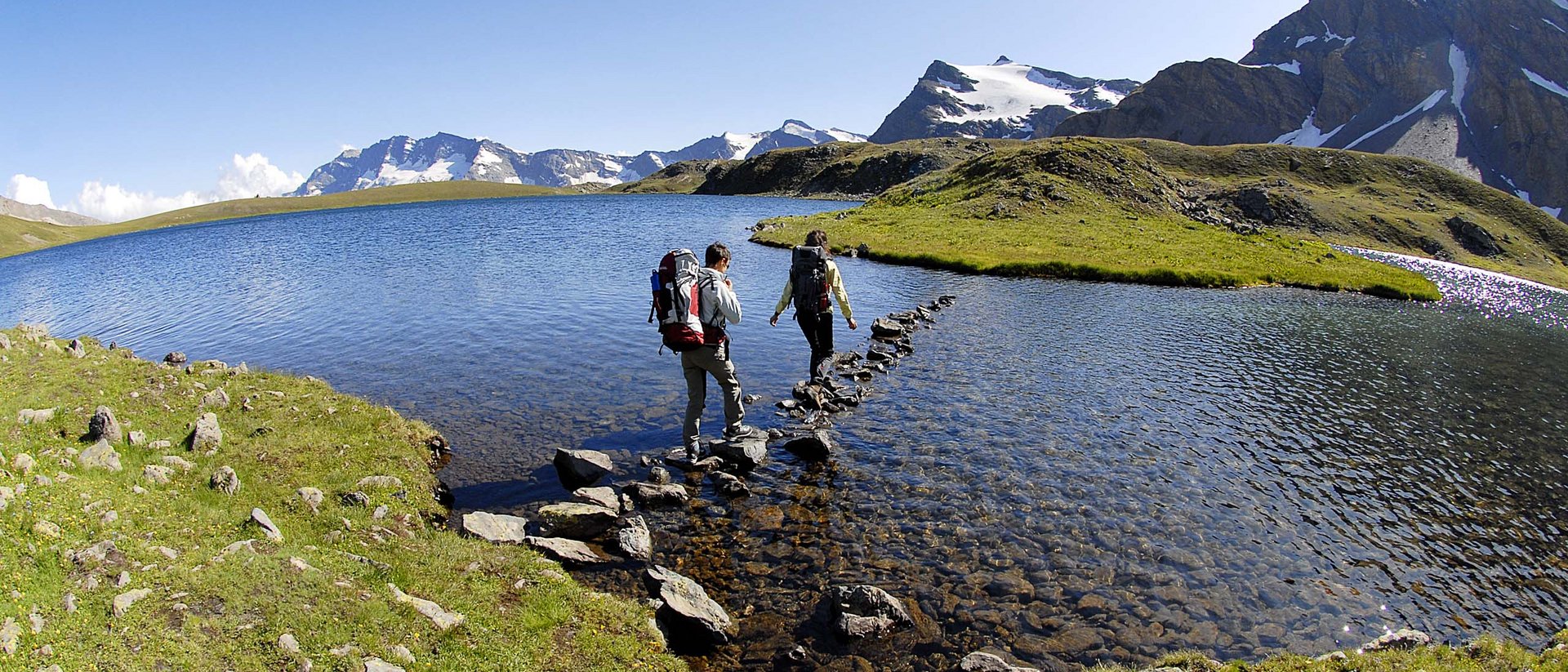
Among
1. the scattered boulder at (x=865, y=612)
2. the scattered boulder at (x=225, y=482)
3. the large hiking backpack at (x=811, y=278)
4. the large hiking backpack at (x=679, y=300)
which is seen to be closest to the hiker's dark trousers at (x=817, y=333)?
the large hiking backpack at (x=811, y=278)

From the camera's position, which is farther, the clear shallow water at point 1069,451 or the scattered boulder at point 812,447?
the scattered boulder at point 812,447

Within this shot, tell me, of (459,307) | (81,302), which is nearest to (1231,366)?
(459,307)

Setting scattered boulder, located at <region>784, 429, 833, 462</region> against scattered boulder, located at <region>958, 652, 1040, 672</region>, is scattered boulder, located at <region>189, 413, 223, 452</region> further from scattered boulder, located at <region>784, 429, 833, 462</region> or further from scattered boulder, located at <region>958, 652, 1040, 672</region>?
scattered boulder, located at <region>958, 652, 1040, 672</region>

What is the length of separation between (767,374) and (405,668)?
55.1ft

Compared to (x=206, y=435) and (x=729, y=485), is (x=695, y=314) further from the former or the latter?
(x=206, y=435)

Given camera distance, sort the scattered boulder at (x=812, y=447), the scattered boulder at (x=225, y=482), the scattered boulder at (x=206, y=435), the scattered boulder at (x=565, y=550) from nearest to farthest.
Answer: the scattered boulder at (x=225, y=482)
the scattered boulder at (x=565, y=550)
the scattered boulder at (x=206, y=435)
the scattered boulder at (x=812, y=447)

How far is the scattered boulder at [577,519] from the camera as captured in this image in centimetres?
1305

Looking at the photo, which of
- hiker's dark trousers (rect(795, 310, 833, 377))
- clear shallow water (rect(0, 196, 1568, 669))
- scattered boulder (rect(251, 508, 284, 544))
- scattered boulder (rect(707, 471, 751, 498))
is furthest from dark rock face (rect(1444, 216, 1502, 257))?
scattered boulder (rect(251, 508, 284, 544))

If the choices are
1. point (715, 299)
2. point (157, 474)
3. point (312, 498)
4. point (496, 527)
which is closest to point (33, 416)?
point (157, 474)

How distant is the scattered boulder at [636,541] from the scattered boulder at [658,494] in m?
1.20

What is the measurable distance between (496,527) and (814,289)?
1179cm

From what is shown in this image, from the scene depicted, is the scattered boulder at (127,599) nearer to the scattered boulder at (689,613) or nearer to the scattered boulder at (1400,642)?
the scattered boulder at (689,613)

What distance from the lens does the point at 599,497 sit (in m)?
14.2

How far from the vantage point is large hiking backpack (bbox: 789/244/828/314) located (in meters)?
21.2
